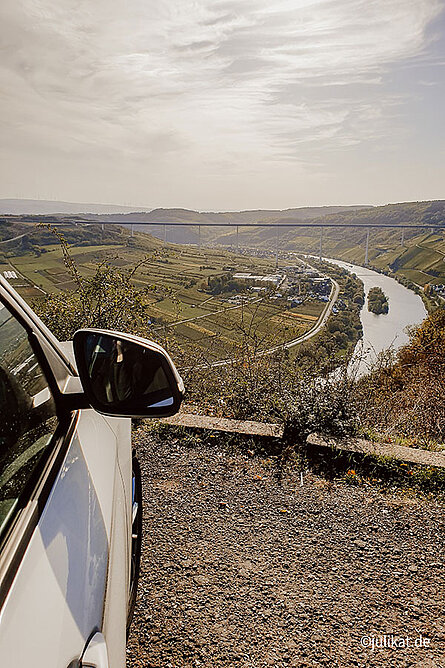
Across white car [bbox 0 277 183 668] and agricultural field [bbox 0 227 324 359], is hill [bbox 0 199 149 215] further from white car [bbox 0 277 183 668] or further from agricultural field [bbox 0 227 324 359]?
white car [bbox 0 277 183 668]

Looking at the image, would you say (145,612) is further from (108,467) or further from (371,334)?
(371,334)

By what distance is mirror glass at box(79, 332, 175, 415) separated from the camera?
4.16ft

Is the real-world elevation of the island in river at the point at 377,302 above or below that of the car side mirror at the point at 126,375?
below

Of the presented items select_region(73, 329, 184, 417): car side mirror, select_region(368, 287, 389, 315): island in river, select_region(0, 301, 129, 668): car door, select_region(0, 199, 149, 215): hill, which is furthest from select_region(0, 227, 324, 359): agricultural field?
select_region(368, 287, 389, 315): island in river

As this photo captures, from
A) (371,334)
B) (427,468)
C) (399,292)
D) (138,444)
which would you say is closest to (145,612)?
(138,444)

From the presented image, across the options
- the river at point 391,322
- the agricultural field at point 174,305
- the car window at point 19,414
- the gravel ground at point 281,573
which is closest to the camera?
the car window at point 19,414

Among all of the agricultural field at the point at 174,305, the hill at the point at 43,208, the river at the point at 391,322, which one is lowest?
the river at the point at 391,322

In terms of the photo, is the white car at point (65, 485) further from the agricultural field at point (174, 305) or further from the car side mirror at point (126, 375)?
the agricultural field at point (174, 305)

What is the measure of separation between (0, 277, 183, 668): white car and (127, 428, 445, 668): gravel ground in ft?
3.79

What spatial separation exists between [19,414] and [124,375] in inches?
14.9

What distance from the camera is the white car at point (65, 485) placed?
759 mm

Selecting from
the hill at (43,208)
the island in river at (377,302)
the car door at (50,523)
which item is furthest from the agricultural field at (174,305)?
the island in river at (377,302)

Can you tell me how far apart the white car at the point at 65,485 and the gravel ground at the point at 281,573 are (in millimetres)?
1154

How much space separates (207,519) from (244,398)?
180 cm
